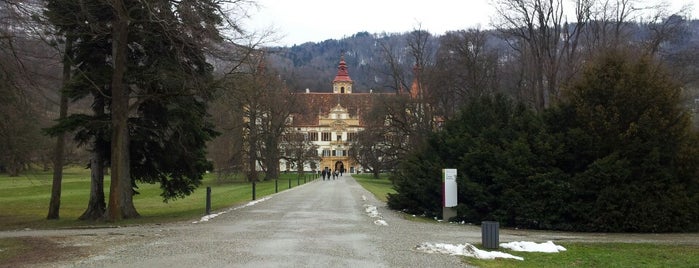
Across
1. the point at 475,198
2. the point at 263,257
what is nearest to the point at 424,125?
the point at 475,198

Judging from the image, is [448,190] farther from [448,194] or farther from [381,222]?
[381,222]

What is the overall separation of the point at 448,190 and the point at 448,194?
13 cm

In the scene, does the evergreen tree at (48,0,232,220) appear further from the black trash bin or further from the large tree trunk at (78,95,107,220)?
the black trash bin

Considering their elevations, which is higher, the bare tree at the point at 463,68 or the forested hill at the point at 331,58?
the forested hill at the point at 331,58

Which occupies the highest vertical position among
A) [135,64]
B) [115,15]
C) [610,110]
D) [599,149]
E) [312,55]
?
[312,55]

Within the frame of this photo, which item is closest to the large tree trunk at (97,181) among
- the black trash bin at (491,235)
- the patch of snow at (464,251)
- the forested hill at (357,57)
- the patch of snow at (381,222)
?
the forested hill at (357,57)

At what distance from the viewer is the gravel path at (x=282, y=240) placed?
35.7ft

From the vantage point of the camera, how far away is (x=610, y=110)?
18797mm

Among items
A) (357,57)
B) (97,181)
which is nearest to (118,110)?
(97,181)

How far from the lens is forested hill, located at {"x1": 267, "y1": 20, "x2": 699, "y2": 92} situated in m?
40.9

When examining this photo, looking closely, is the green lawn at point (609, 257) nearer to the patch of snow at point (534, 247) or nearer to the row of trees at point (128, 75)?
the patch of snow at point (534, 247)

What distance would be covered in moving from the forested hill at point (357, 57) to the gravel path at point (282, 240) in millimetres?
6428

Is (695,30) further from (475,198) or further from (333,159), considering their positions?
(333,159)

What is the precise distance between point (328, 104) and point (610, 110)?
4420 inches
